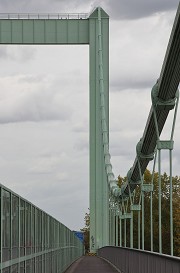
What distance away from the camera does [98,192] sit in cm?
8306

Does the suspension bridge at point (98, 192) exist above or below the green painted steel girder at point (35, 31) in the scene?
below

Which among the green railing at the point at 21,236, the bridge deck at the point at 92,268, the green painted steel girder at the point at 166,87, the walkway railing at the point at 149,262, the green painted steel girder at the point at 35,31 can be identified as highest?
the green painted steel girder at the point at 35,31

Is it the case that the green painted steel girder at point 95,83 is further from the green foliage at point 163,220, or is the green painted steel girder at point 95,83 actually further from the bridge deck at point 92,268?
the green foliage at point 163,220

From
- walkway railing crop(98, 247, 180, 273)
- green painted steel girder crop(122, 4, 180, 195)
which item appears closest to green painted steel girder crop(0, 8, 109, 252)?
green painted steel girder crop(122, 4, 180, 195)

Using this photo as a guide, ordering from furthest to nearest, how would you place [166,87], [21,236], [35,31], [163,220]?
[163,220] → [35,31] → [166,87] → [21,236]

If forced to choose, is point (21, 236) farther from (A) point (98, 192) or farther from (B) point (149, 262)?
(A) point (98, 192)

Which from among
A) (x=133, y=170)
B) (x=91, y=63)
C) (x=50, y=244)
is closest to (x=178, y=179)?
(x=91, y=63)

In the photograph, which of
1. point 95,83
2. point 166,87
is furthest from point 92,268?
point 95,83

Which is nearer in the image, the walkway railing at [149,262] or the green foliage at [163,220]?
the walkway railing at [149,262]

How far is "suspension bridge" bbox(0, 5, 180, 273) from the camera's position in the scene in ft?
62.8

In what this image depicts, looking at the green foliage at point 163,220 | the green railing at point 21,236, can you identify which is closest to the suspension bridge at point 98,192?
the green railing at point 21,236

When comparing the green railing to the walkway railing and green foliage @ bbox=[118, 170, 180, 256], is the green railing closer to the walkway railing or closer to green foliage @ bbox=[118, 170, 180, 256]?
the walkway railing

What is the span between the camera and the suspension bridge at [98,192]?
19.1 meters

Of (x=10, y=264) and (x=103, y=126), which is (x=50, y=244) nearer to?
(x=10, y=264)
